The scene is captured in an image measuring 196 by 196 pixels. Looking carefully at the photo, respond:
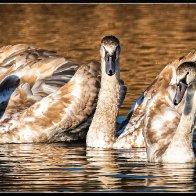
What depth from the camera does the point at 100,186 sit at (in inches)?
698

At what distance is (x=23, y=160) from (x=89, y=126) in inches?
104

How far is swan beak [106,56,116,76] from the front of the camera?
2064 cm

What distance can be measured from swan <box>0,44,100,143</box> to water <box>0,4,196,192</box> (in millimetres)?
371

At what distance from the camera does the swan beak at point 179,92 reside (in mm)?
18638

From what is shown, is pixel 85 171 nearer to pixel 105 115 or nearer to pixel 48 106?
pixel 105 115

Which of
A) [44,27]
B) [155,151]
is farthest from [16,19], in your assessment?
[155,151]

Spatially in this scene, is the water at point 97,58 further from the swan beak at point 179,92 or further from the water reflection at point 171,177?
the swan beak at point 179,92

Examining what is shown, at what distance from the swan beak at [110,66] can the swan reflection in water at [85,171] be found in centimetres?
126

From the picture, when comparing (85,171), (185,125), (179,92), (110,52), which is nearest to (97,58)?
(110,52)

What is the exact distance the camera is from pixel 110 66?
20.7 m

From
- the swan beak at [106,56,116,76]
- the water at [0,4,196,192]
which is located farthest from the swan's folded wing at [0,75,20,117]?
the swan beak at [106,56,116,76]

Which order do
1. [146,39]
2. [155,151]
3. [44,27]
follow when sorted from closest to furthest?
[155,151] → [146,39] → [44,27]

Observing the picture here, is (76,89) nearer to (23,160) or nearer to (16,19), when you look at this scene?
(23,160)

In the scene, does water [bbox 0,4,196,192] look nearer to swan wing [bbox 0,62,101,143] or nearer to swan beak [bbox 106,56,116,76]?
swan wing [bbox 0,62,101,143]
